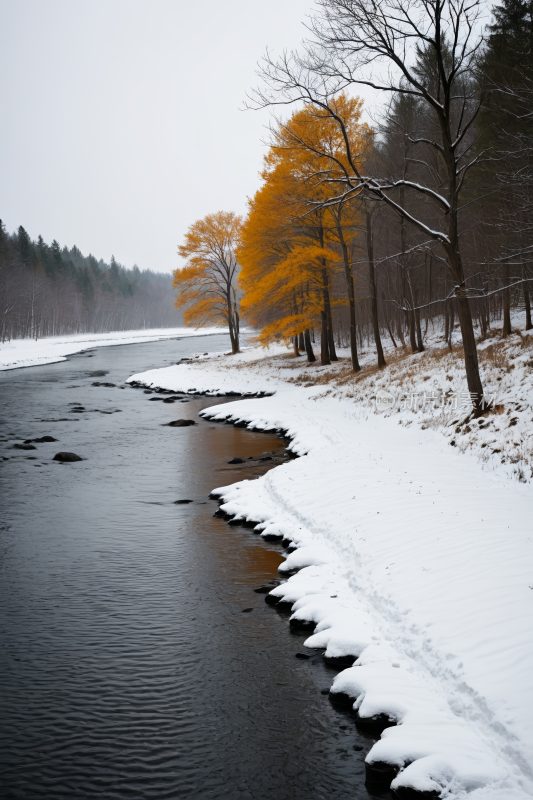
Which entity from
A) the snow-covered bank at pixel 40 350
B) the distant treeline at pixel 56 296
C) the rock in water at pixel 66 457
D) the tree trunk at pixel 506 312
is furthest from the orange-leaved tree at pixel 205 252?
the distant treeline at pixel 56 296

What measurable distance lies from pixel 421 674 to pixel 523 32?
17918 mm

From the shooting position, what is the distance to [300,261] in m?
23.2

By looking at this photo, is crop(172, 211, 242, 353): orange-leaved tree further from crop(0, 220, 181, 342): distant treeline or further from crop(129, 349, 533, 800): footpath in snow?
crop(0, 220, 181, 342): distant treeline

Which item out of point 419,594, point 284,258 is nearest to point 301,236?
point 284,258

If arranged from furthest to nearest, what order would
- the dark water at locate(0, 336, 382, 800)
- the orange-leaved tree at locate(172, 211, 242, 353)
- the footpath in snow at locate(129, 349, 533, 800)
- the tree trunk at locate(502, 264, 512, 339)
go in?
the orange-leaved tree at locate(172, 211, 242, 353), the tree trunk at locate(502, 264, 512, 339), the dark water at locate(0, 336, 382, 800), the footpath in snow at locate(129, 349, 533, 800)

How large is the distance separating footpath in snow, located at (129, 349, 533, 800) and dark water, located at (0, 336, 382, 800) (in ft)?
1.21

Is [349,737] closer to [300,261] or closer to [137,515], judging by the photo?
[137,515]

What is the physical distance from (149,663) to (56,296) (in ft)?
258

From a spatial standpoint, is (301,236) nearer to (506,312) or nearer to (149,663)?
(506,312)

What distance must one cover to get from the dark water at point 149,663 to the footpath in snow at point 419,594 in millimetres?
368

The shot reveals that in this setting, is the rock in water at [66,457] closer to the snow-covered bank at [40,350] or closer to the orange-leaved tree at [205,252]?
the orange-leaved tree at [205,252]

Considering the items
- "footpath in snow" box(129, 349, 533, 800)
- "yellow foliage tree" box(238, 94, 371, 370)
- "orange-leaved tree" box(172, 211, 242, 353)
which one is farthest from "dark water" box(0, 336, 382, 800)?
"orange-leaved tree" box(172, 211, 242, 353)

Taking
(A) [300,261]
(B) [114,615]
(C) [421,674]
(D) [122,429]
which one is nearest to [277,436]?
(D) [122,429]

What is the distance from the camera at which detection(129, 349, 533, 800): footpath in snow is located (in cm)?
384
